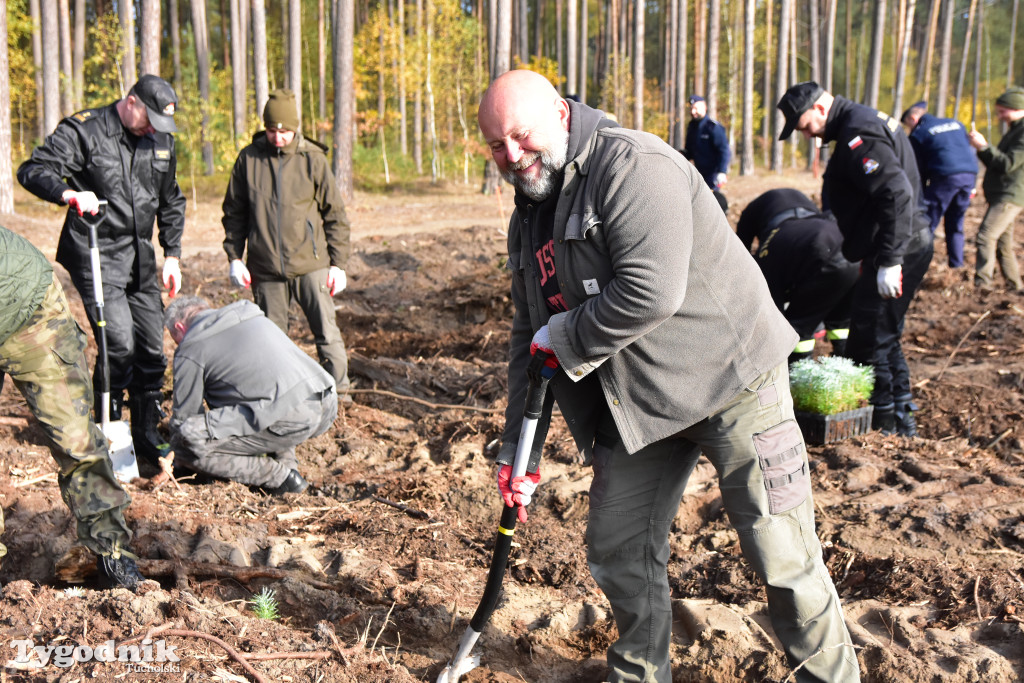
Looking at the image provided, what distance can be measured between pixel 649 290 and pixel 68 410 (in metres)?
2.41

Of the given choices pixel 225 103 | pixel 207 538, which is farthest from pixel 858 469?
pixel 225 103

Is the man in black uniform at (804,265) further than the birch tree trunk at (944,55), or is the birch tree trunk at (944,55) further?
the birch tree trunk at (944,55)

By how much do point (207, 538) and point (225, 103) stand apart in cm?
3407

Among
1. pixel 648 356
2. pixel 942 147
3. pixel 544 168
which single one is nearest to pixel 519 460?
pixel 648 356

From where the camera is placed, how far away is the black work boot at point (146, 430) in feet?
17.3

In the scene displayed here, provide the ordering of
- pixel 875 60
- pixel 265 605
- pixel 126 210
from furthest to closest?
pixel 875 60 → pixel 126 210 → pixel 265 605

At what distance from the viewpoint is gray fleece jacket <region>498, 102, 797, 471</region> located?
2240mm

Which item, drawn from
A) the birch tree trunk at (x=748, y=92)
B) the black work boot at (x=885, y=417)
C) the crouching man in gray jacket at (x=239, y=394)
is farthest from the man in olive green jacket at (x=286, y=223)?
the birch tree trunk at (x=748, y=92)

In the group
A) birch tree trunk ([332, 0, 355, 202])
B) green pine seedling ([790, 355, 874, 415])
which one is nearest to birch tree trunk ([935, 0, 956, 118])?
birch tree trunk ([332, 0, 355, 202])

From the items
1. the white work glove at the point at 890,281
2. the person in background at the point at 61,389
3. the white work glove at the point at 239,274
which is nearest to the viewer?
the person in background at the point at 61,389

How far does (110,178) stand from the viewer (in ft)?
16.1

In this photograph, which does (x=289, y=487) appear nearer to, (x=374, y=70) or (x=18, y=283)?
(x=18, y=283)

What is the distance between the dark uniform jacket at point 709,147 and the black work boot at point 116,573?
9223 millimetres

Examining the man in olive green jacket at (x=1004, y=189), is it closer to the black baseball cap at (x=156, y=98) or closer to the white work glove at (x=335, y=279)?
the white work glove at (x=335, y=279)
